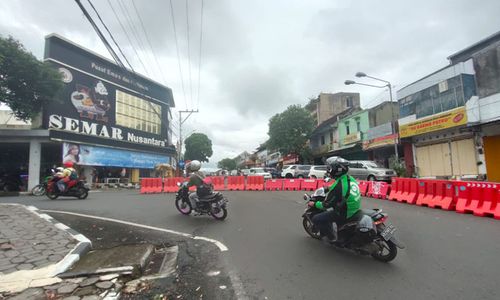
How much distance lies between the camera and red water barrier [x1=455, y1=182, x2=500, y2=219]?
8.45 meters

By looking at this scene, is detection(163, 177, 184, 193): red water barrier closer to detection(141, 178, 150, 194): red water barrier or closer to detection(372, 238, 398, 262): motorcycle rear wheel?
detection(141, 178, 150, 194): red water barrier

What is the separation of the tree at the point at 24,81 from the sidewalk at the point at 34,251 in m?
16.7

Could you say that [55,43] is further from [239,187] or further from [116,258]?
[116,258]

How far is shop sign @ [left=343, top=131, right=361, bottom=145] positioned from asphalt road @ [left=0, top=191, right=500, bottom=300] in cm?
2258

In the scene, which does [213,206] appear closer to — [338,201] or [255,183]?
[338,201]

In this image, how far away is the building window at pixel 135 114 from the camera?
3168cm

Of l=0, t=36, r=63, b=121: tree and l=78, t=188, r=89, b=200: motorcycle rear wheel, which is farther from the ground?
l=0, t=36, r=63, b=121: tree

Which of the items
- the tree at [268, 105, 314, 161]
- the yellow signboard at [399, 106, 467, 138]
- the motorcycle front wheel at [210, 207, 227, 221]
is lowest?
the motorcycle front wheel at [210, 207, 227, 221]

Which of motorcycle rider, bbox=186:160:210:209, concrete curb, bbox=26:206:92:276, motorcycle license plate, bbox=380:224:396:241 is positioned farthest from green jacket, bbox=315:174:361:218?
motorcycle rider, bbox=186:160:210:209

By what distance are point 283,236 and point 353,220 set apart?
5.95ft

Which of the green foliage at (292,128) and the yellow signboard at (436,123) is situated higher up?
the green foliage at (292,128)

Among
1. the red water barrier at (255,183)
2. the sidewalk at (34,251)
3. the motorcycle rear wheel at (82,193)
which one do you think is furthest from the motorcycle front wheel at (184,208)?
the red water barrier at (255,183)

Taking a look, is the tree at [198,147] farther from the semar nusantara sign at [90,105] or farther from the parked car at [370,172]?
the parked car at [370,172]

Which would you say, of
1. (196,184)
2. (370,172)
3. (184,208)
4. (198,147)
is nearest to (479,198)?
(196,184)
